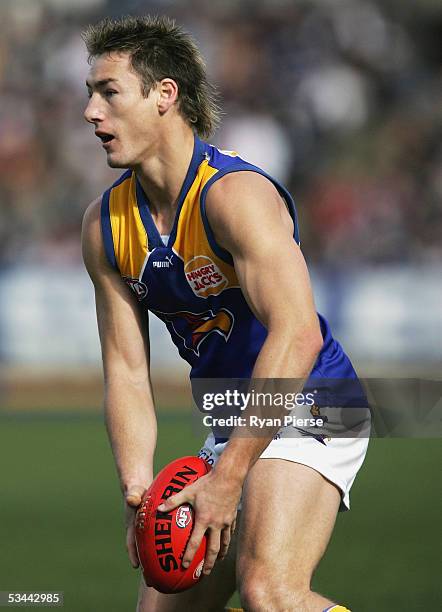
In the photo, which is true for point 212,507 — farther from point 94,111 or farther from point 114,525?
point 114,525

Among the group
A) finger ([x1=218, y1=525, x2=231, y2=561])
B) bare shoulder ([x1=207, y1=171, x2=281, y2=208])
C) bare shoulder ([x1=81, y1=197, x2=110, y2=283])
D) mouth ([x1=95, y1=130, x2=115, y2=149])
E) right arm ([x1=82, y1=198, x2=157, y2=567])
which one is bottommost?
finger ([x1=218, y1=525, x2=231, y2=561])

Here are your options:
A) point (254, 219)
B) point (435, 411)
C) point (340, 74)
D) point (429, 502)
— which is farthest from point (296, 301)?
point (340, 74)

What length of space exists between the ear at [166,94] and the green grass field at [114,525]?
7.60 feet

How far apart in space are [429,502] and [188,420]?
3997 mm

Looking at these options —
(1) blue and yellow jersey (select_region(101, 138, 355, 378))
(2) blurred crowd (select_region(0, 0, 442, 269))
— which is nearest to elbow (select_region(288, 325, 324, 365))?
(1) blue and yellow jersey (select_region(101, 138, 355, 378))

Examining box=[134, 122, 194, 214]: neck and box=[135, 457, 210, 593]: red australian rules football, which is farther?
box=[134, 122, 194, 214]: neck

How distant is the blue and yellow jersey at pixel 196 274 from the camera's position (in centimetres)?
390

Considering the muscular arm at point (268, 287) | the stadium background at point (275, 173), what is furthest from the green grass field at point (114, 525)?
the muscular arm at point (268, 287)

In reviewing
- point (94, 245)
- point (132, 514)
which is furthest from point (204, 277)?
point (132, 514)

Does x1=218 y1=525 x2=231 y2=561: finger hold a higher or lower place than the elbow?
lower

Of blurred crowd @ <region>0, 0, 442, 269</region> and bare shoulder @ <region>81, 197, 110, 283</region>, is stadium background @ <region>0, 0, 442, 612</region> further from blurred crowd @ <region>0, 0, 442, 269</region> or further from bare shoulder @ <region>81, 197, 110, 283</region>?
bare shoulder @ <region>81, 197, 110, 283</region>

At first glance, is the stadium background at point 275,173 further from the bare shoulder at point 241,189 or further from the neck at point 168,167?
the bare shoulder at point 241,189

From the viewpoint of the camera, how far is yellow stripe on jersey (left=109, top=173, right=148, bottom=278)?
160 inches

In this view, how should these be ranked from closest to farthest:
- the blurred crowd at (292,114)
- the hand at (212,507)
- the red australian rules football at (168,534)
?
the hand at (212,507) → the red australian rules football at (168,534) → the blurred crowd at (292,114)
